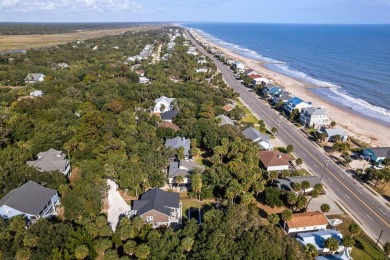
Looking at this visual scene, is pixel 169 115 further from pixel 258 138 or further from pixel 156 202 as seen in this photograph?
pixel 156 202

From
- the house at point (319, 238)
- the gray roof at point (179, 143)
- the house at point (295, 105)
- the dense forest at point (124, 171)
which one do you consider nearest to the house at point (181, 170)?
the dense forest at point (124, 171)

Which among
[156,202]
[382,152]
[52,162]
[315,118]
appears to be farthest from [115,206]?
[315,118]

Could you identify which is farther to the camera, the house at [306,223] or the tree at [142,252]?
the house at [306,223]

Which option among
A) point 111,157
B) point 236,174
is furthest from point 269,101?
point 111,157

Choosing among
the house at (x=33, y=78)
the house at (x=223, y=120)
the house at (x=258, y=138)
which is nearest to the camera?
the house at (x=258, y=138)

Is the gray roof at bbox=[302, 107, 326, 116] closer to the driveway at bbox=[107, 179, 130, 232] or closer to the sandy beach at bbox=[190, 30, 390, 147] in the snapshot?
the sandy beach at bbox=[190, 30, 390, 147]

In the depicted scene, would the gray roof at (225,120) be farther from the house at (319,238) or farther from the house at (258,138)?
the house at (319,238)

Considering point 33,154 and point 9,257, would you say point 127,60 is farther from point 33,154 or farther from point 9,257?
point 9,257
